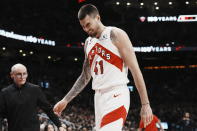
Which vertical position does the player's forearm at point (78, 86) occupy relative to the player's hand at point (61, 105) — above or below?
above

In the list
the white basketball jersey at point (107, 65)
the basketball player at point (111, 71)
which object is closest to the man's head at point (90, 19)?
the basketball player at point (111, 71)

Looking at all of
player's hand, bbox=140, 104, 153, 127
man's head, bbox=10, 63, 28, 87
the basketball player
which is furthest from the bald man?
player's hand, bbox=140, 104, 153, 127

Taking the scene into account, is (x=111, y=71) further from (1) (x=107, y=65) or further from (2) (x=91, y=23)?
(2) (x=91, y=23)

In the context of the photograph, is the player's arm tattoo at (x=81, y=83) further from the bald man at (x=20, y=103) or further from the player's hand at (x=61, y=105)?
the bald man at (x=20, y=103)

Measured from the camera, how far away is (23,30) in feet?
94.2

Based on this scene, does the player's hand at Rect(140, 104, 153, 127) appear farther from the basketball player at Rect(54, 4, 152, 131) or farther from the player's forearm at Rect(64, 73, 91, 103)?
the player's forearm at Rect(64, 73, 91, 103)

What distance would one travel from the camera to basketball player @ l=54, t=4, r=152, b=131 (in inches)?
142

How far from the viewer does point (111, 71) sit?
3725 mm

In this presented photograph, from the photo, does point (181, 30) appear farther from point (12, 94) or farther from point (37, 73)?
point (12, 94)

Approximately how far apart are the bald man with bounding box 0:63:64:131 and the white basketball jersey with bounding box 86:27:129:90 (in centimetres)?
178

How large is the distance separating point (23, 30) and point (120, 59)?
84.5 feet

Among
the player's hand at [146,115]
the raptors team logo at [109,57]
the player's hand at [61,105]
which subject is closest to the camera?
the player's hand at [146,115]

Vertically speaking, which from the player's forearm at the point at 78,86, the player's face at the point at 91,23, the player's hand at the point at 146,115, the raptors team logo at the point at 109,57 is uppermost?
the player's face at the point at 91,23

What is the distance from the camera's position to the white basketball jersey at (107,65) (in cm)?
371
